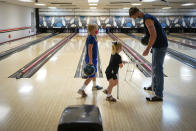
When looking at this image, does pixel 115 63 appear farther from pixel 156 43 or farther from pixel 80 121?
pixel 80 121

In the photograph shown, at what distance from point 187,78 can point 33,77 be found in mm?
3505

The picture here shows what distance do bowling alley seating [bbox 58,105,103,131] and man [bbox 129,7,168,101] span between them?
164 cm

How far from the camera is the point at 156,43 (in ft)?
10.5

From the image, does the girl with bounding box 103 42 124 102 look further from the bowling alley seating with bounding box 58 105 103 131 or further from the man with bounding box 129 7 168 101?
the bowling alley seating with bounding box 58 105 103 131

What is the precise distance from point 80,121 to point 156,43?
1.98 metres

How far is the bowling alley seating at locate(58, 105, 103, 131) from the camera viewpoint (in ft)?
5.48

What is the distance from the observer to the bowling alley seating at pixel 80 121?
5.48 feet

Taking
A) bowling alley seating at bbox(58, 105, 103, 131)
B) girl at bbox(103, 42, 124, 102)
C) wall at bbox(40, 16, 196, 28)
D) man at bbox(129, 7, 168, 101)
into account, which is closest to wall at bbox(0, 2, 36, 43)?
wall at bbox(40, 16, 196, 28)

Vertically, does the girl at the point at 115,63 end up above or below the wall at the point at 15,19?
below

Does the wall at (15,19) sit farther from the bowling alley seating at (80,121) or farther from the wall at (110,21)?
the bowling alley seating at (80,121)

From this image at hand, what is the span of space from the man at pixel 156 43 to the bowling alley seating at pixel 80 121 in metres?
1.64

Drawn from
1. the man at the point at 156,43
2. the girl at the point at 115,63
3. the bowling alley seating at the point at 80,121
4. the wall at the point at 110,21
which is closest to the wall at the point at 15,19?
the wall at the point at 110,21

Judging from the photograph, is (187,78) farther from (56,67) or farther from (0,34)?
(0,34)

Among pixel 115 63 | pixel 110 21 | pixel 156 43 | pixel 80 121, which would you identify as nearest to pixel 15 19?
pixel 110 21
